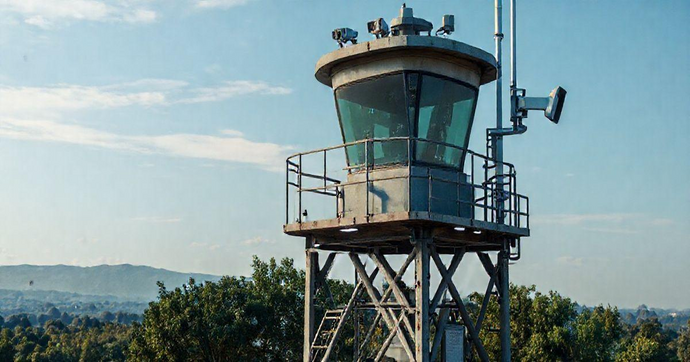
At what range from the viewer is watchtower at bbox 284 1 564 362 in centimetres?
1702

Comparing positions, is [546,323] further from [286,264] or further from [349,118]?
[349,118]

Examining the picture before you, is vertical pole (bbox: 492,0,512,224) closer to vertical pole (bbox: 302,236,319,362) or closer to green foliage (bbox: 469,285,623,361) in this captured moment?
vertical pole (bbox: 302,236,319,362)

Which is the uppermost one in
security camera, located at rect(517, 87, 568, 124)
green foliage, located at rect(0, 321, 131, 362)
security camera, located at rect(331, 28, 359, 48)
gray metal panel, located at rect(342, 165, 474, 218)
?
security camera, located at rect(331, 28, 359, 48)

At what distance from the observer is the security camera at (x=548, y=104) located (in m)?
19.7

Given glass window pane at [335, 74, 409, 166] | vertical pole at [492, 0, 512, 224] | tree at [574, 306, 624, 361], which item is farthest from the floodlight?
tree at [574, 306, 624, 361]

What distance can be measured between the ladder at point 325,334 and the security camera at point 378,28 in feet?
21.1

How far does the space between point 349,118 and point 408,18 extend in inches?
103

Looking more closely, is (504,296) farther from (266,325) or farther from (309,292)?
(266,325)

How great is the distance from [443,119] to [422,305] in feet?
13.8

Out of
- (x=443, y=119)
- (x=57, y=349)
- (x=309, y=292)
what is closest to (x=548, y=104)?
(x=443, y=119)

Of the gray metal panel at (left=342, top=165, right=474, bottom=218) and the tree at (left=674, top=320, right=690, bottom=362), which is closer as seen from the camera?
the gray metal panel at (left=342, top=165, right=474, bottom=218)

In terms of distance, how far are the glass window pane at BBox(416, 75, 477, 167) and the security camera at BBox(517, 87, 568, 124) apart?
193 centimetres

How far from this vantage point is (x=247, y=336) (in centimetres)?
4259

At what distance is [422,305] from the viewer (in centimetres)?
1648
